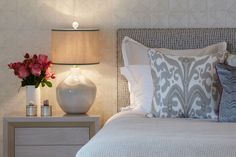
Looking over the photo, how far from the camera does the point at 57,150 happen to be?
167 inches

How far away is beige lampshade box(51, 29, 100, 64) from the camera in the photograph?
170 inches

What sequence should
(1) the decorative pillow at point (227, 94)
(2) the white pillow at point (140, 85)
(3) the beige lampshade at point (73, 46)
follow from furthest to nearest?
(3) the beige lampshade at point (73, 46) < (2) the white pillow at point (140, 85) < (1) the decorative pillow at point (227, 94)

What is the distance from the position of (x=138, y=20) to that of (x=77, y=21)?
453mm

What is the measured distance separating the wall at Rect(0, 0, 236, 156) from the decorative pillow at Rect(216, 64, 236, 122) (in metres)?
0.84

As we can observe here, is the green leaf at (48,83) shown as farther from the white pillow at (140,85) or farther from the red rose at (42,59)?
the white pillow at (140,85)

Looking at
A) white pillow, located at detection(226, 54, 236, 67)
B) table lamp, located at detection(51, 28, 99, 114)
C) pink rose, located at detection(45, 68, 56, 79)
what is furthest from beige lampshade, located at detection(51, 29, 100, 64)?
white pillow, located at detection(226, 54, 236, 67)

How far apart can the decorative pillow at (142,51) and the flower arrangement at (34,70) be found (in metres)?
0.55

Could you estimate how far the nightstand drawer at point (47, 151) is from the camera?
4.23m

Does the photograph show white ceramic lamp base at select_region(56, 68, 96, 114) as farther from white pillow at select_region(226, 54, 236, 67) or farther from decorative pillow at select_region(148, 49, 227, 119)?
white pillow at select_region(226, 54, 236, 67)

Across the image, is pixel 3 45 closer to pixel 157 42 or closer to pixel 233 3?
pixel 157 42

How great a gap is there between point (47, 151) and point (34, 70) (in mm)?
572

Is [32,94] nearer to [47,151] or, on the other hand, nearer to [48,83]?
[48,83]

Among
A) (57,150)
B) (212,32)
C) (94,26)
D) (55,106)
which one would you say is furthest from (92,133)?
(212,32)

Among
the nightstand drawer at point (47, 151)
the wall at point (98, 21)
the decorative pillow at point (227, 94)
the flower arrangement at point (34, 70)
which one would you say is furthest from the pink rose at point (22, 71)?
the decorative pillow at point (227, 94)
